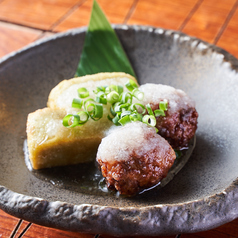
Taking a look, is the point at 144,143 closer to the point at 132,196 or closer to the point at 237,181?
the point at 132,196

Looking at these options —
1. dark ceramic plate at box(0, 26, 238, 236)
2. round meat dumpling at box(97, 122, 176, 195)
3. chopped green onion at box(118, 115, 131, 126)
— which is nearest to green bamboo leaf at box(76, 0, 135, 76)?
dark ceramic plate at box(0, 26, 238, 236)

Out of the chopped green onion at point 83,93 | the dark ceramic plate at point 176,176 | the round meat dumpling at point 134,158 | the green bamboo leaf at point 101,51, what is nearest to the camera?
the dark ceramic plate at point 176,176

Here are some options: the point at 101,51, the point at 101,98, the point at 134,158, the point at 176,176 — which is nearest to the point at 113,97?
the point at 101,98

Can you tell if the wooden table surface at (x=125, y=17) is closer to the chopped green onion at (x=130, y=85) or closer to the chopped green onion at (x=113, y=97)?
the chopped green onion at (x=130, y=85)

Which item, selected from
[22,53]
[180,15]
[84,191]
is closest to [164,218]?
[84,191]

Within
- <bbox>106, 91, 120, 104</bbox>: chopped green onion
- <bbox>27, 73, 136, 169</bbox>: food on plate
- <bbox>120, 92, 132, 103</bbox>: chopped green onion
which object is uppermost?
<bbox>120, 92, 132, 103</bbox>: chopped green onion

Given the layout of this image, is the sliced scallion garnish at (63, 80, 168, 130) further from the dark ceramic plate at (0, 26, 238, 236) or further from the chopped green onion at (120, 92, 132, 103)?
the dark ceramic plate at (0, 26, 238, 236)

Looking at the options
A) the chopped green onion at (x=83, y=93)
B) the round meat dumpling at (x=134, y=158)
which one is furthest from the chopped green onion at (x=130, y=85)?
the round meat dumpling at (x=134, y=158)
